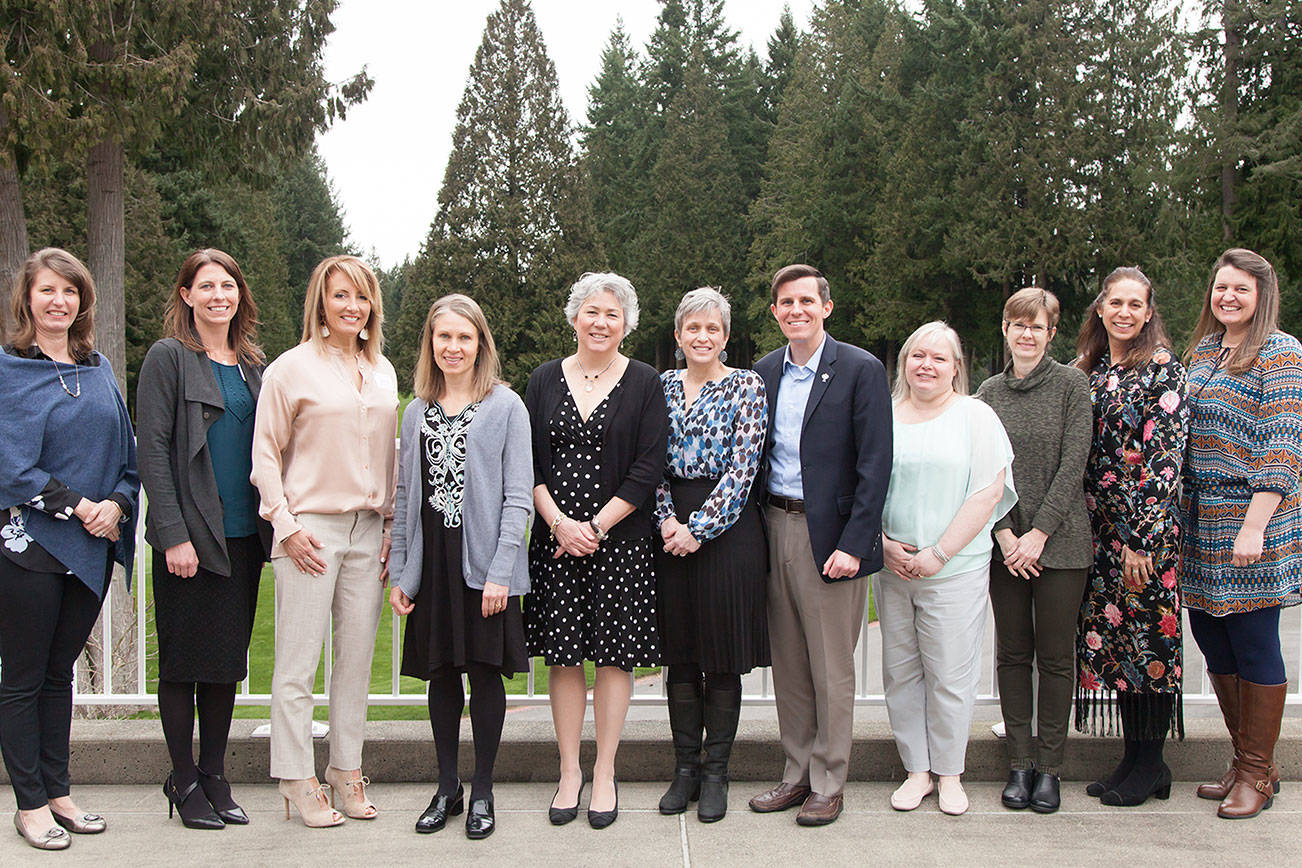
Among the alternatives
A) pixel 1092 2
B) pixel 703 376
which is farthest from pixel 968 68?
pixel 703 376

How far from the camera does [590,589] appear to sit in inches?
146

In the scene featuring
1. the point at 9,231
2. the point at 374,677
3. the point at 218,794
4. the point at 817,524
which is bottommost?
the point at 374,677

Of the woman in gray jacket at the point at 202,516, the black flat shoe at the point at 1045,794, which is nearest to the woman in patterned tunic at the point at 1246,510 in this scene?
the black flat shoe at the point at 1045,794

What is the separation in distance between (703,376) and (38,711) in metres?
2.58

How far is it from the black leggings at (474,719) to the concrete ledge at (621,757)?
1.10 ft

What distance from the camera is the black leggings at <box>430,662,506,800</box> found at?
12.2 feet

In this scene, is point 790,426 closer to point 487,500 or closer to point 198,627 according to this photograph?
point 487,500

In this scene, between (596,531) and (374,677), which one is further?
(374,677)

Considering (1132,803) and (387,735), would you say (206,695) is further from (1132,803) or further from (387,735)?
(1132,803)

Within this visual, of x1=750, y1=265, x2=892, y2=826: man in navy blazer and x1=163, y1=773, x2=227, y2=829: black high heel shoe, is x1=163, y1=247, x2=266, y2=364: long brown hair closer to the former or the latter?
x1=163, y1=773, x2=227, y2=829: black high heel shoe

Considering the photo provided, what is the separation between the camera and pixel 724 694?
380cm

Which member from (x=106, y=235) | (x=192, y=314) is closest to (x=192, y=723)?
(x=192, y=314)

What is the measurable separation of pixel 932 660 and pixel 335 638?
2.19 metres

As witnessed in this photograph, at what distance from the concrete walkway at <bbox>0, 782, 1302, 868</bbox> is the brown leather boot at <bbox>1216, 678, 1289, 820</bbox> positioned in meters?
0.06
